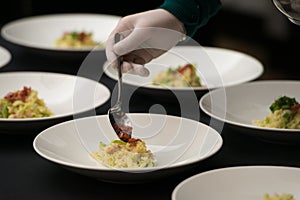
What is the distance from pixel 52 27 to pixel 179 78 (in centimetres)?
94

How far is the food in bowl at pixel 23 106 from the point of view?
172 cm

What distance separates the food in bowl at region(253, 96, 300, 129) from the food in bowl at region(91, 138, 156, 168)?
38 centimetres

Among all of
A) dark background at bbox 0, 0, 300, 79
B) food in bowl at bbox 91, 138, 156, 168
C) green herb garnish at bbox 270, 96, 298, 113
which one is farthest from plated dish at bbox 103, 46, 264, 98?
dark background at bbox 0, 0, 300, 79

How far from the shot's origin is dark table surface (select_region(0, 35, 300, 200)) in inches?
51.6

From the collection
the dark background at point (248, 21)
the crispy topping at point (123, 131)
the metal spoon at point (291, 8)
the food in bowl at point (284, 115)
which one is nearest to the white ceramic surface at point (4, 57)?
the crispy topping at point (123, 131)

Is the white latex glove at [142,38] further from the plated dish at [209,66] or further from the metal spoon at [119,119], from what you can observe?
the plated dish at [209,66]

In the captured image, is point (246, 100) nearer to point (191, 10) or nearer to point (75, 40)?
point (191, 10)

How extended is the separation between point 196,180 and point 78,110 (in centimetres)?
56

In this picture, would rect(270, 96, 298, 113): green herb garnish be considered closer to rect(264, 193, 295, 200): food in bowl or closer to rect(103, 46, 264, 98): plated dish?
rect(103, 46, 264, 98): plated dish

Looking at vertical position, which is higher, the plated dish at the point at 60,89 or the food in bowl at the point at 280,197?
the food in bowl at the point at 280,197

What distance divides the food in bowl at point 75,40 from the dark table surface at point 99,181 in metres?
0.64

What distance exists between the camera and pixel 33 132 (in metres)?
1.63

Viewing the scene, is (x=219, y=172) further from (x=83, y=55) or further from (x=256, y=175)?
(x=83, y=55)

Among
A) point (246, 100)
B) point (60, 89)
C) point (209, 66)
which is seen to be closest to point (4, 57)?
point (60, 89)
